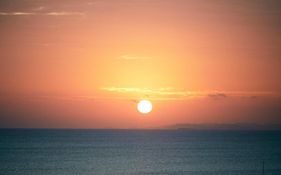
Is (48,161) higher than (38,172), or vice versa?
(48,161)

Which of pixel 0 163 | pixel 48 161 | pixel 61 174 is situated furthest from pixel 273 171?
pixel 0 163

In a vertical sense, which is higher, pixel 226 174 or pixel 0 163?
pixel 0 163

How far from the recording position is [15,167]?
10694 centimetres

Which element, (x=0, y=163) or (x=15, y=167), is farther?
(x=0, y=163)

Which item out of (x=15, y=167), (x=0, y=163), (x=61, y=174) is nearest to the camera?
(x=61, y=174)

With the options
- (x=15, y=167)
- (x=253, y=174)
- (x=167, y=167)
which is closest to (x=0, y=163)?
(x=15, y=167)

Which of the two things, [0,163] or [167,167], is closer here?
[167,167]

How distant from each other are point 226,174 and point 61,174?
34.9 metres

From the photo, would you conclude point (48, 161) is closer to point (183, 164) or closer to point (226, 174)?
point (183, 164)

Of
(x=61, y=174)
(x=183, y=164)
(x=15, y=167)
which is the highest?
(x=183, y=164)

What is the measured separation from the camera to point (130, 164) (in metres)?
112

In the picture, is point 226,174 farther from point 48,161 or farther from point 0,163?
point 0,163

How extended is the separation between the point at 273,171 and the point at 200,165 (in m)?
21.2

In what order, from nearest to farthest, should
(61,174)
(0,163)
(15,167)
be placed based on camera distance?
(61,174), (15,167), (0,163)
